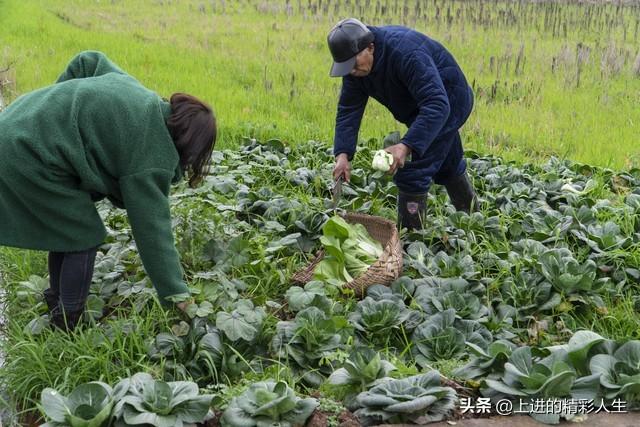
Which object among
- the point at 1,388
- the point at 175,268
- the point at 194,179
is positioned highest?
the point at 194,179

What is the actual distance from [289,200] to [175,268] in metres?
1.56

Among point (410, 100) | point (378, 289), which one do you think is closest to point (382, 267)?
point (378, 289)

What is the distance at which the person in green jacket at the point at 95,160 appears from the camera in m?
2.77

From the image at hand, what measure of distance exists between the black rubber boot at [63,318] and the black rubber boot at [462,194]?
7.80 ft

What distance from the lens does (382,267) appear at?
11.8 feet

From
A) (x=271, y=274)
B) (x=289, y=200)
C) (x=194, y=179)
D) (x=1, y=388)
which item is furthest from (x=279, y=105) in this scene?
(x=1, y=388)

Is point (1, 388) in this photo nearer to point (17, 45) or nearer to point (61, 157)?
point (61, 157)

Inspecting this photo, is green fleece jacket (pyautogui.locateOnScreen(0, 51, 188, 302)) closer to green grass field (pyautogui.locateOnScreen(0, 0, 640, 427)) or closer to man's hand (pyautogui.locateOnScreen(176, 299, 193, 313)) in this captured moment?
man's hand (pyautogui.locateOnScreen(176, 299, 193, 313))

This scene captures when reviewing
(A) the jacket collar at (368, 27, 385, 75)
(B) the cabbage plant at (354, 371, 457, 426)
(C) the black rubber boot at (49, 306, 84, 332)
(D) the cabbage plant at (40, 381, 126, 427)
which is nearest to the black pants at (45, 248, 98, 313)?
(C) the black rubber boot at (49, 306, 84, 332)

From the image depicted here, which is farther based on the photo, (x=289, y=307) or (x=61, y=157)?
(x=289, y=307)

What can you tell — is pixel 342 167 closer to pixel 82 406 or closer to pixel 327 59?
pixel 82 406

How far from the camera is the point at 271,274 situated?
3.72m

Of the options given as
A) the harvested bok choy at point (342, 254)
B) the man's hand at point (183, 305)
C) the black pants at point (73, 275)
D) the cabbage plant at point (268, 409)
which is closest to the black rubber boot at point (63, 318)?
the black pants at point (73, 275)

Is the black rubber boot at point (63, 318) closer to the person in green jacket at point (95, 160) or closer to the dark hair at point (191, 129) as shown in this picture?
the person in green jacket at point (95, 160)
